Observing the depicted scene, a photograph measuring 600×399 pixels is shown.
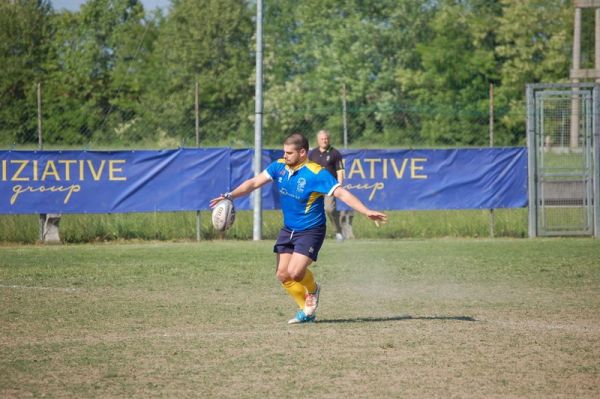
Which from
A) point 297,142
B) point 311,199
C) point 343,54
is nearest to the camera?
point 297,142

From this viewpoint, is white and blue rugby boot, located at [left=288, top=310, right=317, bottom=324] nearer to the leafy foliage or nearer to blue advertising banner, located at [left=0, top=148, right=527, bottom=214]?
blue advertising banner, located at [left=0, top=148, right=527, bottom=214]

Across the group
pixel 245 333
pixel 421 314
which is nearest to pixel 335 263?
pixel 421 314

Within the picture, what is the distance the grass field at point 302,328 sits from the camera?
7.31 meters

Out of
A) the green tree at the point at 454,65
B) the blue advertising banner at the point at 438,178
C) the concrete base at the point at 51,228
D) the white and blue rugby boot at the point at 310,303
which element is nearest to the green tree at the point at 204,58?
the green tree at the point at 454,65

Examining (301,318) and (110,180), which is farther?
(110,180)

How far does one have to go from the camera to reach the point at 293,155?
33.1 feet

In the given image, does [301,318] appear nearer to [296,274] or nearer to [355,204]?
[296,274]

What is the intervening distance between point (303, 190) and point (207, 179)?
10871mm

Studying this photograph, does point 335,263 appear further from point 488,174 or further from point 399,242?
point 488,174

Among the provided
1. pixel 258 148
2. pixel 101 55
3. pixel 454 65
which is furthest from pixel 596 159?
pixel 101 55

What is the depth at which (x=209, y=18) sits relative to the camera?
57312mm

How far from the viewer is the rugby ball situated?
10.7m

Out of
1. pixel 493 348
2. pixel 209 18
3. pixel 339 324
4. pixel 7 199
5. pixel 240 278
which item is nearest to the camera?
pixel 493 348

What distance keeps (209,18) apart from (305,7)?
228 inches
